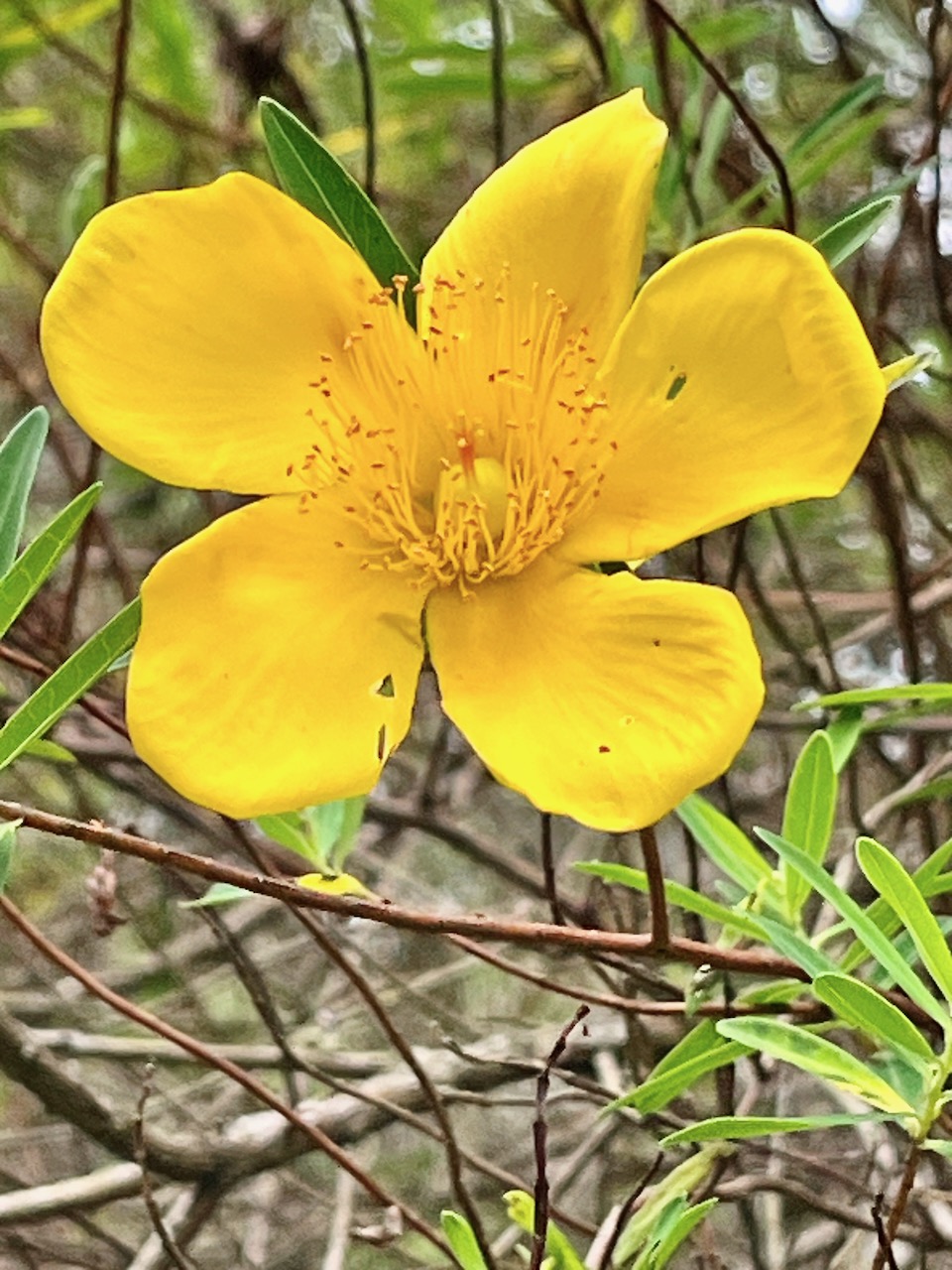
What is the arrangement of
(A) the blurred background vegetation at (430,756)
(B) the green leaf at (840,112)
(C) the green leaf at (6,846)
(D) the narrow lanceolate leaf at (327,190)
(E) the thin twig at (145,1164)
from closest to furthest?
(C) the green leaf at (6,846), (D) the narrow lanceolate leaf at (327,190), (E) the thin twig at (145,1164), (B) the green leaf at (840,112), (A) the blurred background vegetation at (430,756)

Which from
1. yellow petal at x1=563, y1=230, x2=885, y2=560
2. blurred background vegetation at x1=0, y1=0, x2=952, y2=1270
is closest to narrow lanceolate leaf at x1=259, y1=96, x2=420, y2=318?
yellow petal at x1=563, y1=230, x2=885, y2=560

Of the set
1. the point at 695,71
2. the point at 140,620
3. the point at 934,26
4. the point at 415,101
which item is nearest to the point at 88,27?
the point at 415,101

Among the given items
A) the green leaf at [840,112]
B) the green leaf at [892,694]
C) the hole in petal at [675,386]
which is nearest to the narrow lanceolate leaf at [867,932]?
the green leaf at [892,694]

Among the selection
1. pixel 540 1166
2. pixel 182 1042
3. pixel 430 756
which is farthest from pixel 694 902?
pixel 430 756

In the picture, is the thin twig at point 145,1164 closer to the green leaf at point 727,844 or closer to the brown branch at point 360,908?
the brown branch at point 360,908

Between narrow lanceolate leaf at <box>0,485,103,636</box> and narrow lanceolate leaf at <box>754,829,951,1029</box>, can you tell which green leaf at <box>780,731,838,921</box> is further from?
narrow lanceolate leaf at <box>0,485,103,636</box>

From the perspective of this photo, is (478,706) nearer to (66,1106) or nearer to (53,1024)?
(66,1106)

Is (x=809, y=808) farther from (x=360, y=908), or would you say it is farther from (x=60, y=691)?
(x=60, y=691)
